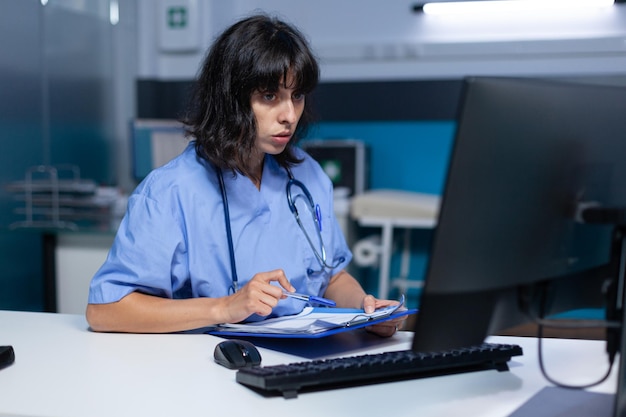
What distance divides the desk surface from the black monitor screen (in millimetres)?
197

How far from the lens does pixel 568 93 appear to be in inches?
29.1

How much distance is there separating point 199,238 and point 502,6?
8.53ft

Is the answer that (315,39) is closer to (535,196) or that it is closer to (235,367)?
(235,367)

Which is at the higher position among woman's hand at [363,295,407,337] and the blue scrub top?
the blue scrub top

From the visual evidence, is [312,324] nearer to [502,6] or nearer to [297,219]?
[297,219]

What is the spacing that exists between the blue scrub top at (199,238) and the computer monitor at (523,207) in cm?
68

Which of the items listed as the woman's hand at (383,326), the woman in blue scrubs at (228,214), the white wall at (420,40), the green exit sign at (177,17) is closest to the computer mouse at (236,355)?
the woman in blue scrubs at (228,214)

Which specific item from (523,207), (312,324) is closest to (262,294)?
(312,324)

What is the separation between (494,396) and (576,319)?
0.20 m

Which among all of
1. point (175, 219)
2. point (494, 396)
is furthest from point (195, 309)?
point (494, 396)

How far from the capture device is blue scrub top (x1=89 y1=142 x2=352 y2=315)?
130cm

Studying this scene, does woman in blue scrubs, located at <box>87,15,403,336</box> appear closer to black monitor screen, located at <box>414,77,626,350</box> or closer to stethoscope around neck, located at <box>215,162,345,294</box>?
stethoscope around neck, located at <box>215,162,345,294</box>

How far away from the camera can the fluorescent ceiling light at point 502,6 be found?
3432mm

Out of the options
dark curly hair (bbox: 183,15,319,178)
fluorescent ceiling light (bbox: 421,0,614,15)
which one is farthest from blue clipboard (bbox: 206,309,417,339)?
fluorescent ceiling light (bbox: 421,0,614,15)
